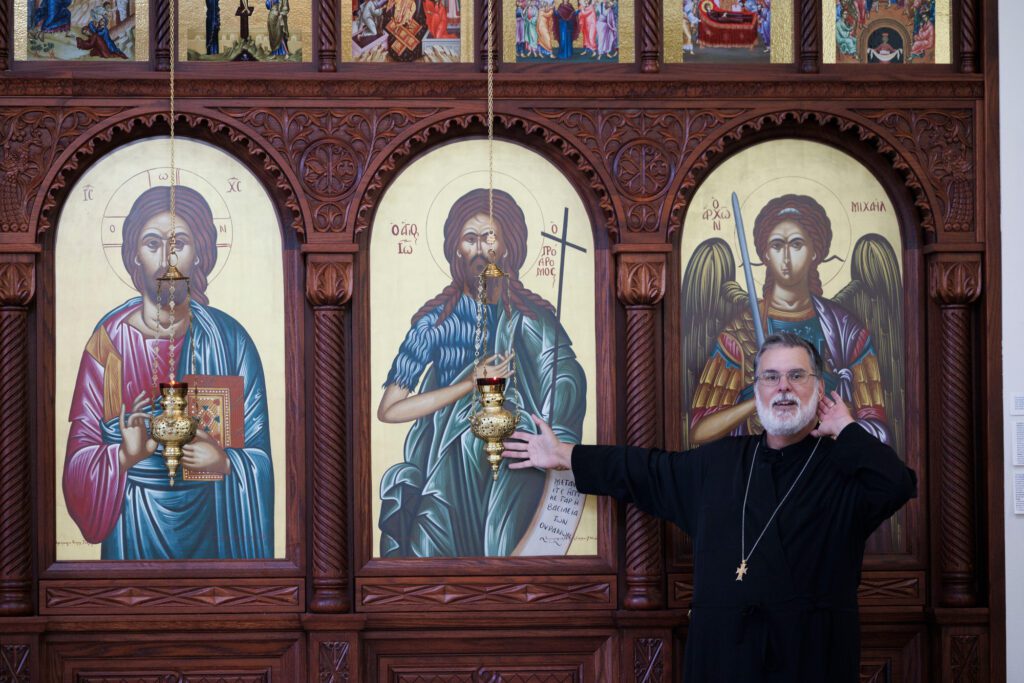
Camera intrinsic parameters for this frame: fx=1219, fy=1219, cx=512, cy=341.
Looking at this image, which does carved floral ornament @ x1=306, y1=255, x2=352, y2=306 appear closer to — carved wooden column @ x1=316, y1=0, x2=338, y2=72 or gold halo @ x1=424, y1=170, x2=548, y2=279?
gold halo @ x1=424, y1=170, x2=548, y2=279

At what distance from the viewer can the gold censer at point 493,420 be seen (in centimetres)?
551

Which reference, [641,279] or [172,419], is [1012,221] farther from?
[172,419]

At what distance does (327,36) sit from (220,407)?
72.2 inches

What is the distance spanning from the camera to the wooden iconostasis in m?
5.75

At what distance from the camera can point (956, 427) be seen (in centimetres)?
590

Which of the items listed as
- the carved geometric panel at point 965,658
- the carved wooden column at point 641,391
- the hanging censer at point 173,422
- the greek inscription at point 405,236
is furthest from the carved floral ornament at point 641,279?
the carved geometric panel at point 965,658

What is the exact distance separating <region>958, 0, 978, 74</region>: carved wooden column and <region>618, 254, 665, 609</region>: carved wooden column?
176cm

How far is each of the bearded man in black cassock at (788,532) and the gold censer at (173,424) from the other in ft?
7.68

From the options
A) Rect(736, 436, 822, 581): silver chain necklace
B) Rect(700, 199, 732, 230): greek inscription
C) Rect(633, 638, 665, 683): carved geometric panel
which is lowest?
Rect(633, 638, 665, 683): carved geometric panel

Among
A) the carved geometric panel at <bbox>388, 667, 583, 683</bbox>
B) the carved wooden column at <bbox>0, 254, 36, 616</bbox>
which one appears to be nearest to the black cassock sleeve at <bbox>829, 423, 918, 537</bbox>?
the carved geometric panel at <bbox>388, 667, 583, 683</bbox>

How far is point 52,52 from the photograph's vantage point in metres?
5.76

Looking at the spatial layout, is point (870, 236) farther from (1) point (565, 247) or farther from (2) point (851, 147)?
(1) point (565, 247)

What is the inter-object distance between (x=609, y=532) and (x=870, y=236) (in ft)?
6.37

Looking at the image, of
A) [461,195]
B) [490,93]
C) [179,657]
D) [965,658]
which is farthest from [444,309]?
[965,658]
